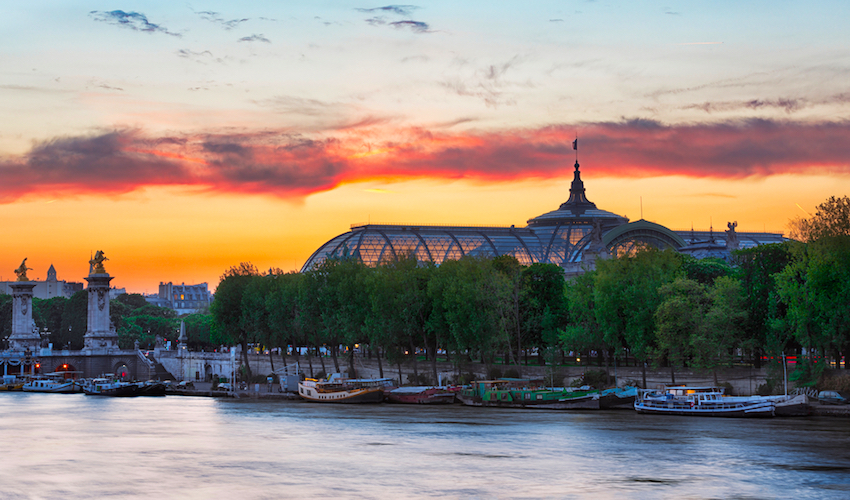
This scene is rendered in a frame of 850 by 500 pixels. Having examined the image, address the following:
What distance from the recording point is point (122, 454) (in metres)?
75.0

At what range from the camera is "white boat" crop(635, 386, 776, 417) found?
289 ft

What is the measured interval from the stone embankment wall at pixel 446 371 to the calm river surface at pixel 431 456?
447 inches

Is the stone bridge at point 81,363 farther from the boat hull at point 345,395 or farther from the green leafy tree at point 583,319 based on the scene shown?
the green leafy tree at point 583,319

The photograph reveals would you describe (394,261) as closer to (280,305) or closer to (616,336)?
(280,305)

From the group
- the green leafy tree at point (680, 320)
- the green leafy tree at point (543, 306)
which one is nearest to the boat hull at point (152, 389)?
the green leafy tree at point (543, 306)

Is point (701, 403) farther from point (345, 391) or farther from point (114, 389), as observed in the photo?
point (114, 389)

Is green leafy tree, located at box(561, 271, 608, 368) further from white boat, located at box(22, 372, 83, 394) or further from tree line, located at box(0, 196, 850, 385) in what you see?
white boat, located at box(22, 372, 83, 394)

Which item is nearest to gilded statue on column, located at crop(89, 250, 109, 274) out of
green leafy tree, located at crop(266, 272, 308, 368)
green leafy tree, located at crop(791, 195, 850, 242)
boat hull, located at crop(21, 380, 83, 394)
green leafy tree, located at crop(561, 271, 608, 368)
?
boat hull, located at crop(21, 380, 83, 394)

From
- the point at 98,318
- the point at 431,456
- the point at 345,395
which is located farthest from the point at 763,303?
the point at 98,318

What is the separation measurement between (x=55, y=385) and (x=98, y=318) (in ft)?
71.6

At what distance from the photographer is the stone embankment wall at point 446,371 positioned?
325 ft

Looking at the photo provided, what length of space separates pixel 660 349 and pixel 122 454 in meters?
51.7

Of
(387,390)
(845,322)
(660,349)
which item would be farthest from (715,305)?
(387,390)

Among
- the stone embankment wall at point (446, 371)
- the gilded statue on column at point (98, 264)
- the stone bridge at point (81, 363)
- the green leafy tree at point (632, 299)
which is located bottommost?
the stone embankment wall at point (446, 371)
